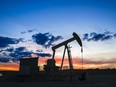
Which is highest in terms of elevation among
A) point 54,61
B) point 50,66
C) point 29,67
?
point 54,61

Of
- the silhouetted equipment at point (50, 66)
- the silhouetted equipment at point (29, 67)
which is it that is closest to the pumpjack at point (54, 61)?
the silhouetted equipment at point (50, 66)

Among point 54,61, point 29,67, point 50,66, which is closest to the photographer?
point 29,67

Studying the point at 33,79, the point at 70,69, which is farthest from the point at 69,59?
the point at 33,79

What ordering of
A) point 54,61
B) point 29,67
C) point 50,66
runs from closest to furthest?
point 29,67, point 50,66, point 54,61

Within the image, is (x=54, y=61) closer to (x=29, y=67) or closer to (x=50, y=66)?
(x=50, y=66)

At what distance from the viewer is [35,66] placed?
38688mm

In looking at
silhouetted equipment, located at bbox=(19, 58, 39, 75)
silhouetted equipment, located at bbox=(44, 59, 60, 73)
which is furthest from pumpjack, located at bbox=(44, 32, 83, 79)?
silhouetted equipment, located at bbox=(19, 58, 39, 75)

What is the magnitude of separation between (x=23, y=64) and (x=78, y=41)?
11237mm

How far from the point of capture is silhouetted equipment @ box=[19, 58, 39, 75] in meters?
38.0

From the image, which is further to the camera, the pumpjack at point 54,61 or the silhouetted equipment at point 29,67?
the silhouetted equipment at point 29,67

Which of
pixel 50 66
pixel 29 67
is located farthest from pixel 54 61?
pixel 29 67

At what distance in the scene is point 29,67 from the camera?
3812 cm

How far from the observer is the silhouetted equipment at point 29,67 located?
3800 centimetres

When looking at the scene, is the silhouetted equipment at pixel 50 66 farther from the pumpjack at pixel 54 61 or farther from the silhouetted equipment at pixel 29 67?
the silhouetted equipment at pixel 29 67
